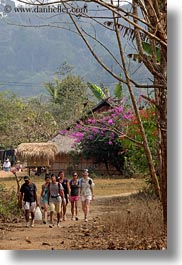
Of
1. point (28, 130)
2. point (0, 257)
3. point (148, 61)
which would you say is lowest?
point (0, 257)

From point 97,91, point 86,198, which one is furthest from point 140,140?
point 86,198

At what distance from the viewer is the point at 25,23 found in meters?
6.22

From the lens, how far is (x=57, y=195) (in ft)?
21.0

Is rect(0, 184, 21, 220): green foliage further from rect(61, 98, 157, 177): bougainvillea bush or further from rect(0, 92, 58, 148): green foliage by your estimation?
rect(61, 98, 157, 177): bougainvillea bush

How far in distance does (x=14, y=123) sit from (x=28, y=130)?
0.14 meters

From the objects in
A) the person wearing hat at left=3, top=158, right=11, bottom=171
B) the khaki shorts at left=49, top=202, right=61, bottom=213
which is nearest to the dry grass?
the khaki shorts at left=49, top=202, right=61, bottom=213

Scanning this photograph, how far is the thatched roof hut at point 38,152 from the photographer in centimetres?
623

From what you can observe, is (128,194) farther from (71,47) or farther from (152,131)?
(71,47)

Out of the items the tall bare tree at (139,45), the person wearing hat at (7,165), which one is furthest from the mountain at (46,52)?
the person wearing hat at (7,165)

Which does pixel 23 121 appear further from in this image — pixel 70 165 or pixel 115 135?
pixel 115 135

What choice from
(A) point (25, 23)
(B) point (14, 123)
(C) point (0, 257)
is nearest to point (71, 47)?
(A) point (25, 23)

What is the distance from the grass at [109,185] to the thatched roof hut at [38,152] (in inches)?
5.9

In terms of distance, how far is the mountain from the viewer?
625cm

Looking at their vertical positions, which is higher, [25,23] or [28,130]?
[25,23]
